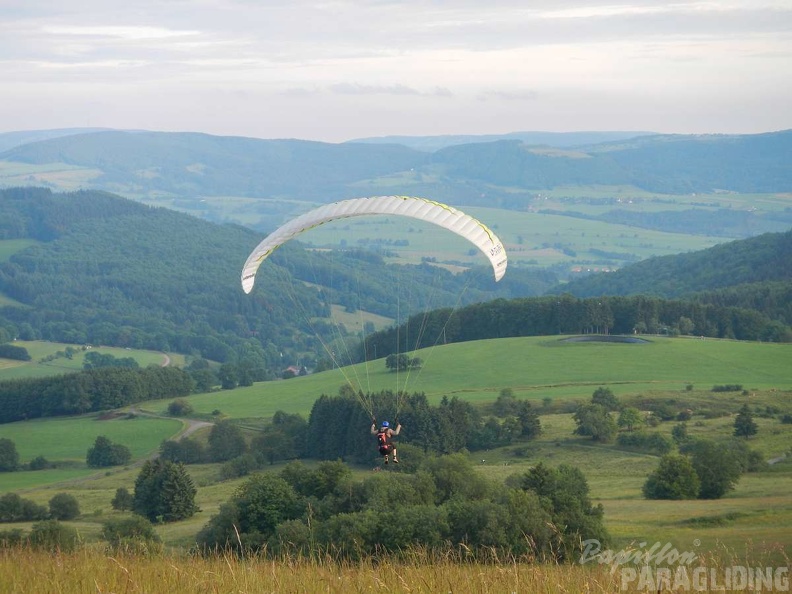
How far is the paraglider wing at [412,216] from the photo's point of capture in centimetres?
2498

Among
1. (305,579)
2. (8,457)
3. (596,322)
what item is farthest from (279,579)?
(596,322)

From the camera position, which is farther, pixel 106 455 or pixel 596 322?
pixel 596 322

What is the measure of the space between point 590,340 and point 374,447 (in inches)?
1792

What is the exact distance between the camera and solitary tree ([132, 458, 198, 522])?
52469 millimetres

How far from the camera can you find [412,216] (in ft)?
82.9

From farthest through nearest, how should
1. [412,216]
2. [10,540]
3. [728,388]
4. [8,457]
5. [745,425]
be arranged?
[728,388], [8,457], [745,425], [10,540], [412,216]

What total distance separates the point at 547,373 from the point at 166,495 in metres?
48.1

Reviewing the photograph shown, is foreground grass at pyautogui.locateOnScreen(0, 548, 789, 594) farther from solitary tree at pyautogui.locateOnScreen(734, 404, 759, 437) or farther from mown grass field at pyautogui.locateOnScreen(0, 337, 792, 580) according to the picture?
solitary tree at pyautogui.locateOnScreen(734, 404, 759, 437)

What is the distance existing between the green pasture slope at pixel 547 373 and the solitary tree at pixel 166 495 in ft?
98.1

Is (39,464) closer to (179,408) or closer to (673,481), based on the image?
(179,408)

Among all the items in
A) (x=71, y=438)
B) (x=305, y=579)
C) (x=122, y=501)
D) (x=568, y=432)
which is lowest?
(x=122, y=501)

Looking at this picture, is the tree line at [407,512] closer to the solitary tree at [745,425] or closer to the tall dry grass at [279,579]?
the tall dry grass at [279,579]

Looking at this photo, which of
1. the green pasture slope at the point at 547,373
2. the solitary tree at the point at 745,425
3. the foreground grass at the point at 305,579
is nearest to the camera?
the foreground grass at the point at 305,579

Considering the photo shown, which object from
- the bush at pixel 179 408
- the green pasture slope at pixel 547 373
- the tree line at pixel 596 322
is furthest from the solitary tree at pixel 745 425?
the bush at pixel 179 408
